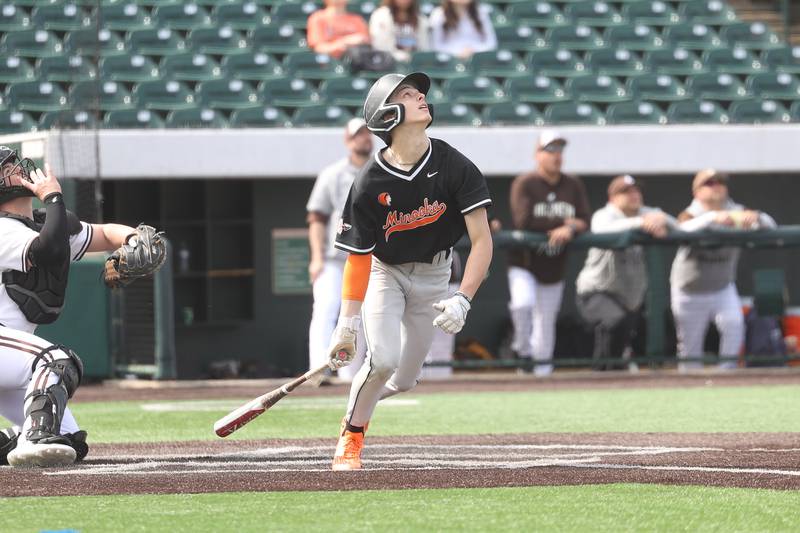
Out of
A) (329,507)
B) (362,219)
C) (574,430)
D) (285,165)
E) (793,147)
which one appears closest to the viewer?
(329,507)

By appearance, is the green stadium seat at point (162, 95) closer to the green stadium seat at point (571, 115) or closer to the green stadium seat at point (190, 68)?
the green stadium seat at point (190, 68)

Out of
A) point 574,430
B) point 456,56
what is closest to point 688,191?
point 456,56

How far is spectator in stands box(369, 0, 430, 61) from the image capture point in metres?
13.7

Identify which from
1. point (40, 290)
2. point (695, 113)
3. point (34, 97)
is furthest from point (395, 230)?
point (695, 113)

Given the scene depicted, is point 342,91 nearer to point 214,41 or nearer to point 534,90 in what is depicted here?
point 214,41

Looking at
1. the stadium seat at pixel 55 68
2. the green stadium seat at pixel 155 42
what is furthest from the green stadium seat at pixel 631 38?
the stadium seat at pixel 55 68

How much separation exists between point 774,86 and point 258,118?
5348mm

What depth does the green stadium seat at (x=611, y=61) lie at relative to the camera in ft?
48.7

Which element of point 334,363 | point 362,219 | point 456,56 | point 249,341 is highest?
point 456,56

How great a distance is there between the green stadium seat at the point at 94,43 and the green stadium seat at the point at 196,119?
885mm

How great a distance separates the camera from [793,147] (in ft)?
43.8

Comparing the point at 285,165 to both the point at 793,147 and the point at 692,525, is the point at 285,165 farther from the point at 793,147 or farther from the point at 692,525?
the point at 692,525

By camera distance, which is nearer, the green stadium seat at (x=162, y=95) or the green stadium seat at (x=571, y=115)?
the green stadium seat at (x=162, y=95)

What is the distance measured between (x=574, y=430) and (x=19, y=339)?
9.55 ft
